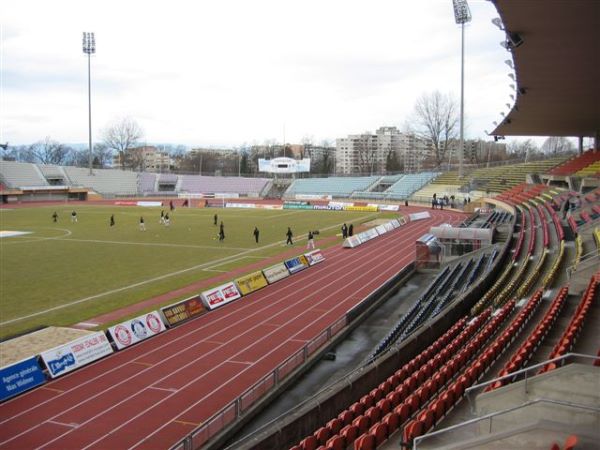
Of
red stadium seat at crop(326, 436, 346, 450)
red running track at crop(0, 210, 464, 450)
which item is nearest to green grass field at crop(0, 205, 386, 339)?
red running track at crop(0, 210, 464, 450)

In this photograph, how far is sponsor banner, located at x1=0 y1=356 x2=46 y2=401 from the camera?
13.3 m

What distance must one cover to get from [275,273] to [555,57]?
14.7 m

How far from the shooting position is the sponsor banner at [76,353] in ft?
47.7

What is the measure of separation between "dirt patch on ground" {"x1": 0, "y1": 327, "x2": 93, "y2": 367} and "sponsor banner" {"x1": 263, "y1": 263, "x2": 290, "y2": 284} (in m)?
9.23

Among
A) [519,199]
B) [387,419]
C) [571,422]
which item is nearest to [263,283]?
[387,419]

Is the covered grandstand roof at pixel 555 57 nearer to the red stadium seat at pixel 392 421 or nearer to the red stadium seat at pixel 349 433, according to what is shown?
the red stadium seat at pixel 392 421

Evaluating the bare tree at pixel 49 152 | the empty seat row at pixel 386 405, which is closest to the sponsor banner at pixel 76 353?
the empty seat row at pixel 386 405

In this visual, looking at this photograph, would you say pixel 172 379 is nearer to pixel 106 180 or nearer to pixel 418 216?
pixel 418 216

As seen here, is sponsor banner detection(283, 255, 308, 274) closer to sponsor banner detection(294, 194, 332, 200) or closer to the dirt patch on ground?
the dirt patch on ground

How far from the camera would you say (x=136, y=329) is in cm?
1739

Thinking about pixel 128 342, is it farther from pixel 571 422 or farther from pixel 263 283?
pixel 571 422

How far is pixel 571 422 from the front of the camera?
7.44m

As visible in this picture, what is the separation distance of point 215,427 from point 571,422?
6793mm

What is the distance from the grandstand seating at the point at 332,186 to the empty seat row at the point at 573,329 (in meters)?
71.0
